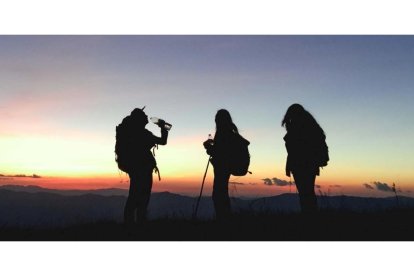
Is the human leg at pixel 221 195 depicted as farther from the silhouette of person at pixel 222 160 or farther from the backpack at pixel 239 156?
the backpack at pixel 239 156

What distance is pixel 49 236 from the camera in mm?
9203

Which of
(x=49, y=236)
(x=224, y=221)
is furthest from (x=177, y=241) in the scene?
(x=49, y=236)

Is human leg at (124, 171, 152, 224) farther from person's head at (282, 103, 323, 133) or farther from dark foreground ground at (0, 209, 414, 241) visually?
person's head at (282, 103, 323, 133)

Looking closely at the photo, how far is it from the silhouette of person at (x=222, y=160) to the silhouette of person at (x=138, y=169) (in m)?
1.16

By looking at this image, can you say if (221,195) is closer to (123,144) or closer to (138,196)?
(138,196)

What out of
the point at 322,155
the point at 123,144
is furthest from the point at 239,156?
the point at 123,144

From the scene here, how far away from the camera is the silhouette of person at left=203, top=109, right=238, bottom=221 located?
9062 millimetres

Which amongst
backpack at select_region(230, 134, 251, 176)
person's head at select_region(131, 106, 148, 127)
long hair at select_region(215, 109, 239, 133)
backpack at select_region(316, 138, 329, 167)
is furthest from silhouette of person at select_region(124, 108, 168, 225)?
backpack at select_region(316, 138, 329, 167)

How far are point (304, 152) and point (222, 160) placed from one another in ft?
4.72

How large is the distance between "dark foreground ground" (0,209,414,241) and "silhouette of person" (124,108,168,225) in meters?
0.29

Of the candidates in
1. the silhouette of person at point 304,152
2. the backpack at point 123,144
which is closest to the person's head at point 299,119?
the silhouette of person at point 304,152

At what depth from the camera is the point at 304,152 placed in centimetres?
890

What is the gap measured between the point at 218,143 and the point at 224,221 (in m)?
1.39

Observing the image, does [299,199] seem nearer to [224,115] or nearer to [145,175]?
[224,115]
